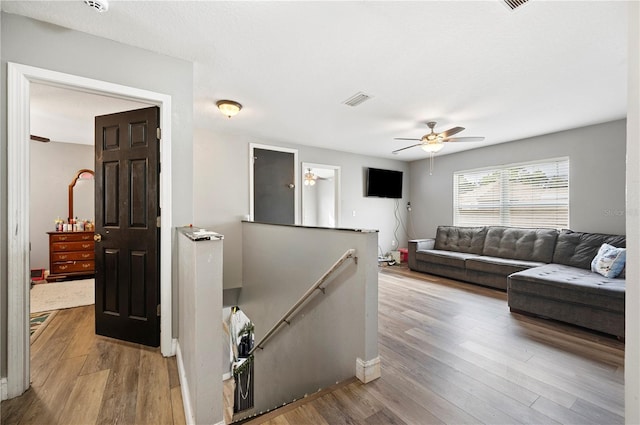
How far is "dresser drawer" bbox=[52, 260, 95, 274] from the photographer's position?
177 inches

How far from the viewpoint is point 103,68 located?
80.7 inches

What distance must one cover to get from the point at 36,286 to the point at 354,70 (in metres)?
5.66

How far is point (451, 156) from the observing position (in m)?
6.05

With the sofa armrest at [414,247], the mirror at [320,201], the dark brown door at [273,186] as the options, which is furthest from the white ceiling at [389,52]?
the mirror at [320,201]

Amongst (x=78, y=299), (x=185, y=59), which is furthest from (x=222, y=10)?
(x=78, y=299)

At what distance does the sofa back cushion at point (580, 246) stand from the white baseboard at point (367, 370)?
3.73m

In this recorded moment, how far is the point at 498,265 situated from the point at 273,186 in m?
4.10

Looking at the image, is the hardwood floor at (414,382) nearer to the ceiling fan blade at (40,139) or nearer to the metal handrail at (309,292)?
the metal handrail at (309,292)

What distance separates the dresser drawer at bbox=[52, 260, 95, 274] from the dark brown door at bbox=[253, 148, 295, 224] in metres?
3.06

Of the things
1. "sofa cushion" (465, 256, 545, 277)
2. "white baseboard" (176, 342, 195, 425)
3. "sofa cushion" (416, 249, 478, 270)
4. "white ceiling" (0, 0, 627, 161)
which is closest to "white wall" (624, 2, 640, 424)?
"white ceiling" (0, 0, 627, 161)

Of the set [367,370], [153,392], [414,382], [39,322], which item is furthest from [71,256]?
[414,382]

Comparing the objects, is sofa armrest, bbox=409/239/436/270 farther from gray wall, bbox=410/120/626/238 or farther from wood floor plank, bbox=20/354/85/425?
wood floor plank, bbox=20/354/85/425

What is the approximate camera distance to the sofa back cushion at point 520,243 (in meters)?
4.26

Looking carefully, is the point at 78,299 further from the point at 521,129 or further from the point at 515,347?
the point at 521,129
